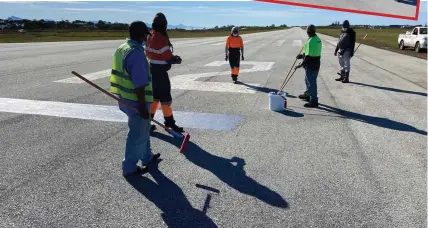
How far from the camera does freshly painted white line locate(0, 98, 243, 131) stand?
22.1 ft

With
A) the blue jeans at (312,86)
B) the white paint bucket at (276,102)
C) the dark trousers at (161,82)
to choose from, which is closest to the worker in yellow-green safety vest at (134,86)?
the dark trousers at (161,82)

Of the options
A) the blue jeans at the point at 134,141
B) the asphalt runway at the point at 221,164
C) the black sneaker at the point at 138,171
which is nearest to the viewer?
the asphalt runway at the point at 221,164

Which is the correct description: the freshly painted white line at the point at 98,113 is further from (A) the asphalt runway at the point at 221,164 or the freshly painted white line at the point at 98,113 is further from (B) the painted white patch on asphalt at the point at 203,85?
(B) the painted white patch on asphalt at the point at 203,85

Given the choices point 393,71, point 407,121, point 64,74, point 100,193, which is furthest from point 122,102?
point 393,71

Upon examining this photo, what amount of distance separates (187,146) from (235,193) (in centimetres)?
167

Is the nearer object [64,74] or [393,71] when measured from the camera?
[64,74]

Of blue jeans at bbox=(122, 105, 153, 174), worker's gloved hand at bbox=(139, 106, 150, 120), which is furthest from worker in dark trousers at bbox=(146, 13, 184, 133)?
worker's gloved hand at bbox=(139, 106, 150, 120)

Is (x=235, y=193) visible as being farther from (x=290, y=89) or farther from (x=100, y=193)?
(x=290, y=89)

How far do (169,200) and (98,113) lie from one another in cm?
389

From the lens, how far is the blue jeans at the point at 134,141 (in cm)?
429

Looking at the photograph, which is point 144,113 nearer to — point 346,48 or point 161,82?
point 161,82

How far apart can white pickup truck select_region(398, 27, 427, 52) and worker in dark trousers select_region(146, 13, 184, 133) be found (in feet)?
75.5

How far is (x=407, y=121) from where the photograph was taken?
7.22m

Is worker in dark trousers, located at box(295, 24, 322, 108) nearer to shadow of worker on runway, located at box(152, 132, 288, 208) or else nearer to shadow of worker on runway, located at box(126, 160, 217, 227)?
shadow of worker on runway, located at box(152, 132, 288, 208)
